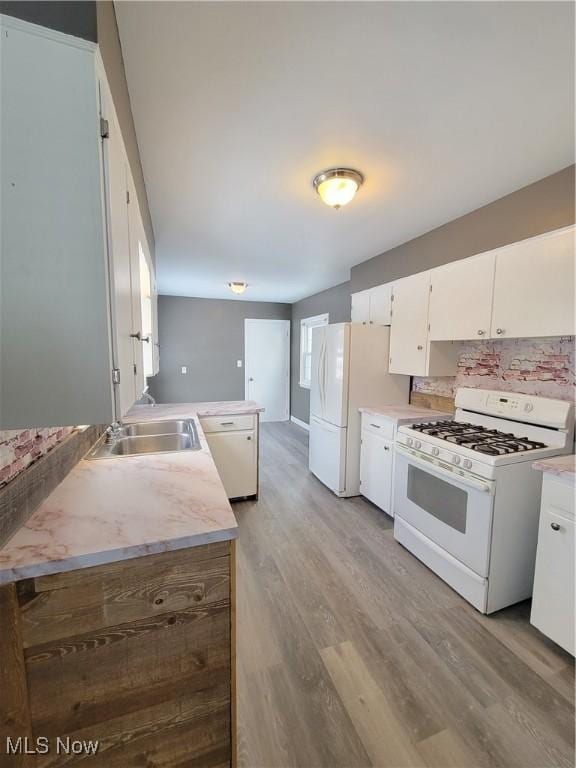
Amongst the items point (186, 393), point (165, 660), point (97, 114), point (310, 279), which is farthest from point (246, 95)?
point (186, 393)

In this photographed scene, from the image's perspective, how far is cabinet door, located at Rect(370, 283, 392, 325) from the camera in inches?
121

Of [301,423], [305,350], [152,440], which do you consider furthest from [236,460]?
[305,350]

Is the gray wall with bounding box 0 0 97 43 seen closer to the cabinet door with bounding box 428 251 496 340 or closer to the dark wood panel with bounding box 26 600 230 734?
the dark wood panel with bounding box 26 600 230 734

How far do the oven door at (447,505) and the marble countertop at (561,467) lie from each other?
0.83 ft

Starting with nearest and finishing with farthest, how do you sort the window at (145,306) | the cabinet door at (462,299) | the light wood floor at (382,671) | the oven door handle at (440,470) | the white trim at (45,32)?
→ 1. the white trim at (45,32)
2. the light wood floor at (382,671)
3. the window at (145,306)
4. the oven door handle at (440,470)
5. the cabinet door at (462,299)

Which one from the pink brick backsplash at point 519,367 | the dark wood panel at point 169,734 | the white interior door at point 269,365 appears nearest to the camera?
the dark wood panel at point 169,734

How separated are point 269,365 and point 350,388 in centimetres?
340

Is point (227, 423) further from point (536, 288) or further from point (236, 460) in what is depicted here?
point (536, 288)

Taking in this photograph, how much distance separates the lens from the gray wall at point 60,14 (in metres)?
0.65

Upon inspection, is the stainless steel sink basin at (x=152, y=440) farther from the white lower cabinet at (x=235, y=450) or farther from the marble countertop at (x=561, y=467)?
the marble countertop at (x=561, y=467)

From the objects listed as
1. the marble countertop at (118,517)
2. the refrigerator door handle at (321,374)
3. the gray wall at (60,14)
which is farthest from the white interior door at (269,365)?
the gray wall at (60,14)

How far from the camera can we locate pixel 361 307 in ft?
11.6

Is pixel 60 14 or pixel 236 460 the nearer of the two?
pixel 60 14

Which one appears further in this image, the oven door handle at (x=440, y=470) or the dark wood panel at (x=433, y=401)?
the dark wood panel at (x=433, y=401)
